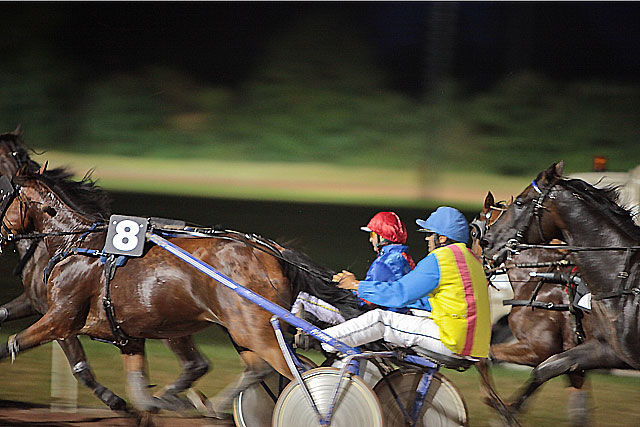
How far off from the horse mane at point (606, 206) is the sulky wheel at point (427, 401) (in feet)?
4.42

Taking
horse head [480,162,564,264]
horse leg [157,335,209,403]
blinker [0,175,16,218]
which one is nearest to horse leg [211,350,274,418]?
horse leg [157,335,209,403]

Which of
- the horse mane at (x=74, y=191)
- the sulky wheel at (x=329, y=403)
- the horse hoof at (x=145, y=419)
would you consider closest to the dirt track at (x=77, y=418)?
the horse hoof at (x=145, y=419)

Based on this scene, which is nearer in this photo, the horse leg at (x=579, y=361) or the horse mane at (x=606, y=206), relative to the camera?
the horse mane at (x=606, y=206)

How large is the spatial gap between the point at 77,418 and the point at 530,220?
10.0 ft

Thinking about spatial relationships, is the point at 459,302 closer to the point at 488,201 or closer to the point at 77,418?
the point at 488,201

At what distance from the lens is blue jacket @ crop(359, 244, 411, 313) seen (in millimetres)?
3881

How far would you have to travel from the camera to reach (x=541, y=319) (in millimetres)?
4883

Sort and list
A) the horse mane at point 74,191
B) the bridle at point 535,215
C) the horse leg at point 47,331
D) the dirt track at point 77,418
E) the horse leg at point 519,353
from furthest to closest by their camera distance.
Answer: the horse leg at point 519,353 → the dirt track at point 77,418 → the horse mane at point 74,191 → the bridle at point 535,215 → the horse leg at point 47,331

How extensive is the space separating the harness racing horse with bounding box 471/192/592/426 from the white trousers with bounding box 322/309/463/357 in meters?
1.31

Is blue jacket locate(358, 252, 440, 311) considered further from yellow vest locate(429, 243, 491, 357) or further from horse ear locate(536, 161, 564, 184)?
horse ear locate(536, 161, 564, 184)

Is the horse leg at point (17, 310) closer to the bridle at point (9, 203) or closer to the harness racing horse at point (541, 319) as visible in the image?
the bridle at point (9, 203)

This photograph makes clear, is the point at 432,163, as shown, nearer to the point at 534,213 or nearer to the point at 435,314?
the point at 534,213

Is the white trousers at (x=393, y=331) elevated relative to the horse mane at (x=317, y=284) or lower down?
lower down

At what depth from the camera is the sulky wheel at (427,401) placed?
352 cm
